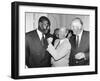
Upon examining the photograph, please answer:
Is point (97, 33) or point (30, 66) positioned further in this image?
point (97, 33)

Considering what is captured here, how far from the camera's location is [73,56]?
1603 mm

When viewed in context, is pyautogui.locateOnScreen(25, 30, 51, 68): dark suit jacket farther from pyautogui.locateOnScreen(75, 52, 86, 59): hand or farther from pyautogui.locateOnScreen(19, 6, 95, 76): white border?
pyautogui.locateOnScreen(75, 52, 86, 59): hand

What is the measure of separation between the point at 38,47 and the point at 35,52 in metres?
0.03

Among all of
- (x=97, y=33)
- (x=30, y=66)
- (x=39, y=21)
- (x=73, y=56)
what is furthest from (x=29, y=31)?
(x=97, y=33)

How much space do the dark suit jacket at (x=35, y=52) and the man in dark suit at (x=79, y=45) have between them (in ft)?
0.51

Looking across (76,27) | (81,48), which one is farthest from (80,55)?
(76,27)

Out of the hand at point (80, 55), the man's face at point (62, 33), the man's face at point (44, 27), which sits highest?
the man's face at point (44, 27)

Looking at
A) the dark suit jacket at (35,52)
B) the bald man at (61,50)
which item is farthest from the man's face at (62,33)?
the dark suit jacket at (35,52)

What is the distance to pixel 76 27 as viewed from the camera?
1.62 meters

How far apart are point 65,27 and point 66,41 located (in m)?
0.08

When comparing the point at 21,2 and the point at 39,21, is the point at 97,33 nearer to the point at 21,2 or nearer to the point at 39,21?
the point at 39,21

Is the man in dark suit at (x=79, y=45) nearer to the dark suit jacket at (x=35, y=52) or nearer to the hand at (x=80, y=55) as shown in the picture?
the hand at (x=80, y=55)

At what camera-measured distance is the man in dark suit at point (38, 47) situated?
148 centimetres

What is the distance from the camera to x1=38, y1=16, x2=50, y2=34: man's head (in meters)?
1.51
